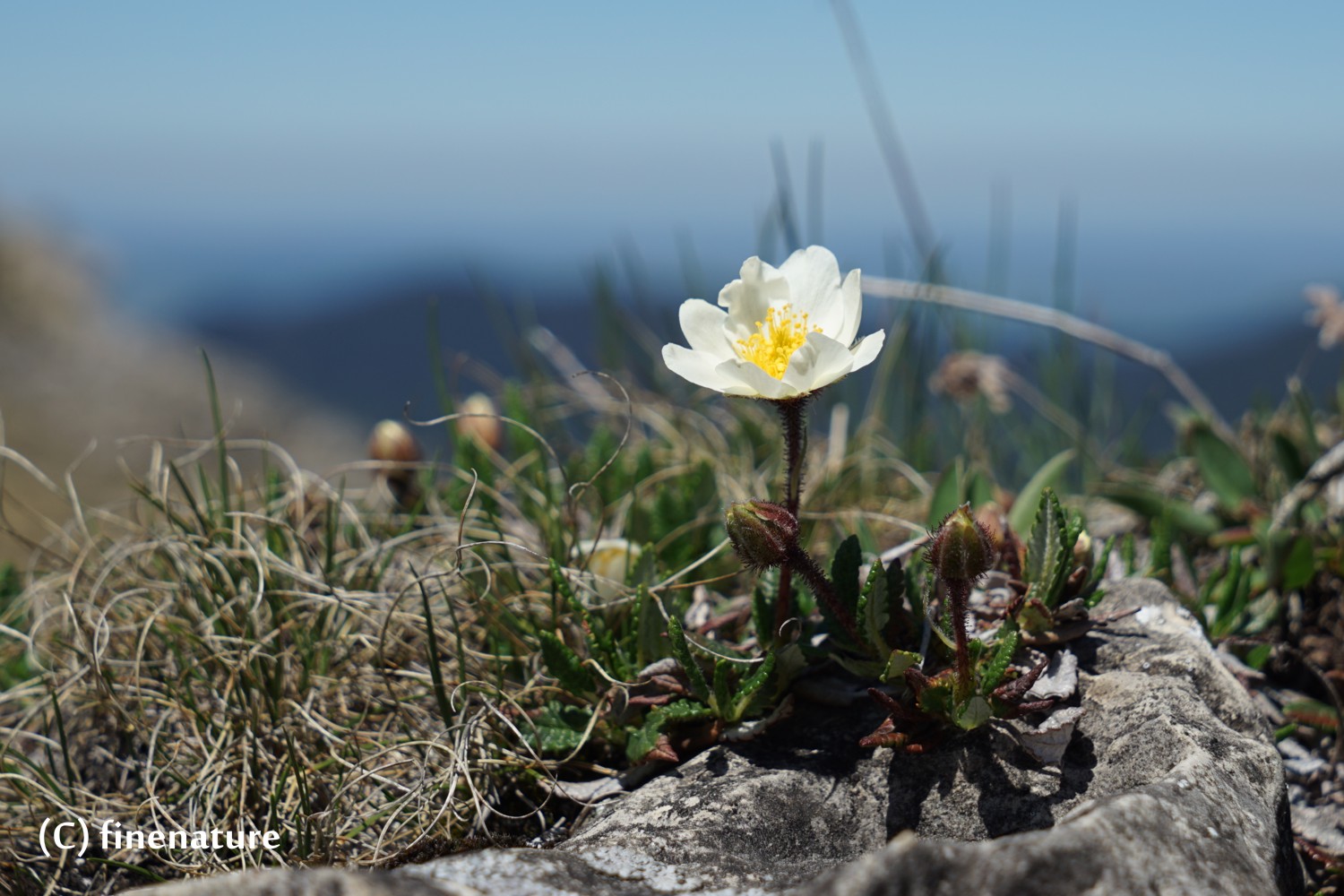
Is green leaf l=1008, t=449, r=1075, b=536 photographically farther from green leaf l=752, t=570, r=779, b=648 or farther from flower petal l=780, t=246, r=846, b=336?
flower petal l=780, t=246, r=846, b=336

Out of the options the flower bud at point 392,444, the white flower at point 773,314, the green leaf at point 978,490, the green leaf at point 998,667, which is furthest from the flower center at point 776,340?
the flower bud at point 392,444

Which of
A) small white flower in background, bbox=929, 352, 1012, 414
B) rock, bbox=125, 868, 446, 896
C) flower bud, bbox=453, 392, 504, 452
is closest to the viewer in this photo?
rock, bbox=125, 868, 446, 896

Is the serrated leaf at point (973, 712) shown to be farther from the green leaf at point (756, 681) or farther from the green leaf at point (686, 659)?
the green leaf at point (686, 659)

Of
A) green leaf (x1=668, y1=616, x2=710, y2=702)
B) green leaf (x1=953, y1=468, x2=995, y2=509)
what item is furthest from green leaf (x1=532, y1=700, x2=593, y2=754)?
green leaf (x1=953, y1=468, x2=995, y2=509)

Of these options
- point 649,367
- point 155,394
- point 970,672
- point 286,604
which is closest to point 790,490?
point 970,672

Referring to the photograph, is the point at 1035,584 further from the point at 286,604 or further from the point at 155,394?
the point at 155,394
